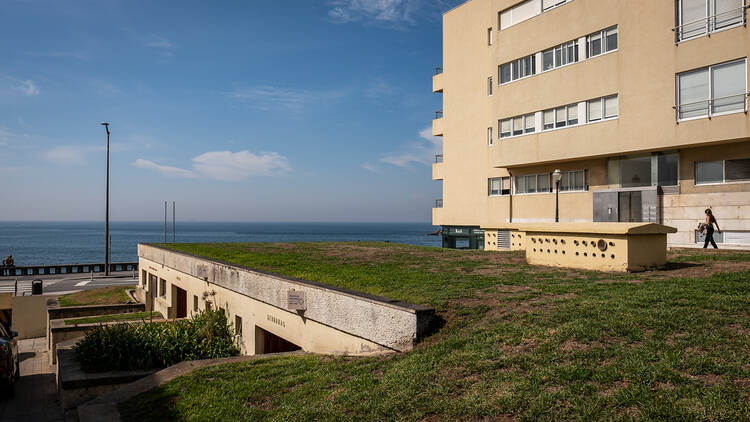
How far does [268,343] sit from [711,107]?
735 inches

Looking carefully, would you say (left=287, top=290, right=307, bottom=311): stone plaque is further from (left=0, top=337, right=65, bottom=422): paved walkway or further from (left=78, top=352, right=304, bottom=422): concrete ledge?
(left=0, top=337, right=65, bottom=422): paved walkway

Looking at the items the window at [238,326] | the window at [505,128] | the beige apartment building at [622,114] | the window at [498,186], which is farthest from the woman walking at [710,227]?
the window at [238,326]

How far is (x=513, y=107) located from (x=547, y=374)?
23.7 m

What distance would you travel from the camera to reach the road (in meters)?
36.4

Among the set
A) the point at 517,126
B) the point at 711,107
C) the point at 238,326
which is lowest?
→ the point at 238,326

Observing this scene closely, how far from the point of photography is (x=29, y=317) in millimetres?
23031

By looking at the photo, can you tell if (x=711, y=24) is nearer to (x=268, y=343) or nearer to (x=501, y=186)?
(x=501, y=186)

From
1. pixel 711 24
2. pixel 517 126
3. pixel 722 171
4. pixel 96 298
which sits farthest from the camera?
pixel 96 298

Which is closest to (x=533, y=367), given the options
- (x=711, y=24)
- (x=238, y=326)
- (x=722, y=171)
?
(x=238, y=326)

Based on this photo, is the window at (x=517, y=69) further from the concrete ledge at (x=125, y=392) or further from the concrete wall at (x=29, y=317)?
the concrete wall at (x=29, y=317)

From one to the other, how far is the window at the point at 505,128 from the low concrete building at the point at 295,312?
17.8 m

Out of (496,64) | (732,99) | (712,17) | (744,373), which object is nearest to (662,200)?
(732,99)

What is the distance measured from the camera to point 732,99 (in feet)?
63.0

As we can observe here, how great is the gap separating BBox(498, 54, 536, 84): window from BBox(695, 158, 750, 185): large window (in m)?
9.63
